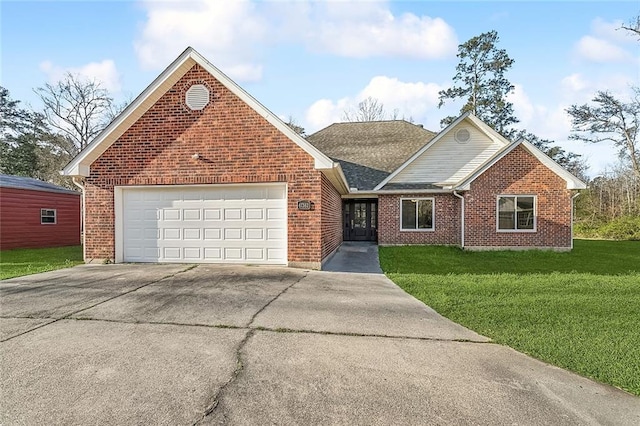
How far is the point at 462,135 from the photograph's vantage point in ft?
53.1

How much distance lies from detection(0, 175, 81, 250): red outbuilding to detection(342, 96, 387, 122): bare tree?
86.0 ft

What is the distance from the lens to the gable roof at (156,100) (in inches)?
366

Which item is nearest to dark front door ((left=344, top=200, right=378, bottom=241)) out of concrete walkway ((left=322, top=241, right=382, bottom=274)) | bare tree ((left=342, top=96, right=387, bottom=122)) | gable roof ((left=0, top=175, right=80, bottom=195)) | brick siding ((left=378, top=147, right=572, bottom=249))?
concrete walkway ((left=322, top=241, right=382, bottom=274))

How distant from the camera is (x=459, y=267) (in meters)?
10.4

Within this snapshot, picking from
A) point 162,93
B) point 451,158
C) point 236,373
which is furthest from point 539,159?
point 236,373

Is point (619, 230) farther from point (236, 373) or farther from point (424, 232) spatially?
point (236, 373)

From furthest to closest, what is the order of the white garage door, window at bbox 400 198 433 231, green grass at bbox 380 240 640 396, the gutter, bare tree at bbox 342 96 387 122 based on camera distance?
1. bare tree at bbox 342 96 387 122
2. window at bbox 400 198 433 231
3. the gutter
4. the white garage door
5. green grass at bbox 380 240 640 396

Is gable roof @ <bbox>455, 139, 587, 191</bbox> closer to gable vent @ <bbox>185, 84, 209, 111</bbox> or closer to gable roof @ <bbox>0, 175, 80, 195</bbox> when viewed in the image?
gable vent @ <bbox>185, 84, 209, 111</bbox>

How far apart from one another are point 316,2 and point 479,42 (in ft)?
91.8

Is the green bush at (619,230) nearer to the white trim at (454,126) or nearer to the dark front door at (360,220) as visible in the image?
the white trim at (454,126)

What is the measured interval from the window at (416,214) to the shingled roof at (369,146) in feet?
5.94

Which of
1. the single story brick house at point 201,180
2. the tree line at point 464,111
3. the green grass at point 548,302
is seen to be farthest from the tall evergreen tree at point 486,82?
the single story brick house at point 201,180

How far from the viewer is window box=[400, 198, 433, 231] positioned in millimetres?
15359

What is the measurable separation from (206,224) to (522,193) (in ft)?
38.8
